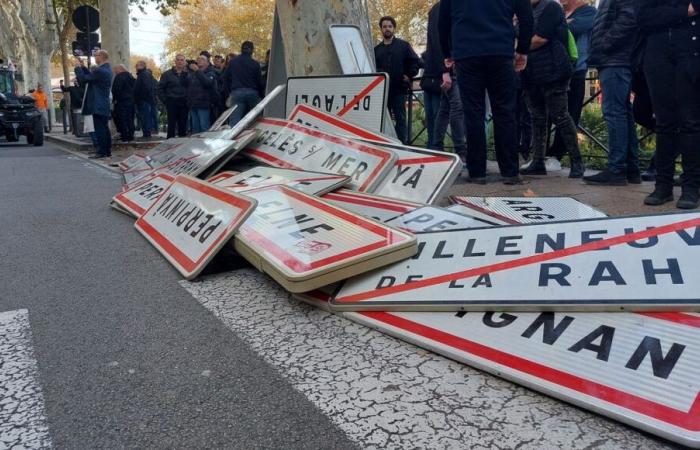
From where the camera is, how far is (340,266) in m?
2.54

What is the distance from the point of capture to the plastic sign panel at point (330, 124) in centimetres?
496

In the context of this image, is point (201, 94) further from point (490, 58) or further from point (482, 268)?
point (482, 268)

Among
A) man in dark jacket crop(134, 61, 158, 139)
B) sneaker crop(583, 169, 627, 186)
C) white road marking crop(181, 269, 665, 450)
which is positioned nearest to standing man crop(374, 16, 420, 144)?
sneaker crop(583, 169, 627, 186)

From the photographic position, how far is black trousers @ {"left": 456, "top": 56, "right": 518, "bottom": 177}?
5238mm

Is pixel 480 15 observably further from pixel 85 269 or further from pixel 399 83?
pixel 85 269

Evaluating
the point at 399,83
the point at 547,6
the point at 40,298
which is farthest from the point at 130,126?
the point at 40,298

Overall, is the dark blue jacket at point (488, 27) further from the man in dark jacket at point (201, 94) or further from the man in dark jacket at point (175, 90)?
the man in dark jacket at point (175, 90)

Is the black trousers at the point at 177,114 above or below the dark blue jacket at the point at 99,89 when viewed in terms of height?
below

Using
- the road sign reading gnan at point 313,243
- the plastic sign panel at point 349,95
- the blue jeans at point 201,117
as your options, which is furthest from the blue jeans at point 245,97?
the road sign reading gnan at point 313,243

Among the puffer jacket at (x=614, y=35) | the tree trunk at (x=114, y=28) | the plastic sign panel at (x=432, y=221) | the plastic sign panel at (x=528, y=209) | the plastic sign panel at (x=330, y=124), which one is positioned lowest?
the plastic sign panel at (x=528, y=209)

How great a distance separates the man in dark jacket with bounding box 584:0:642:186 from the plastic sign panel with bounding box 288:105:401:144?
2.03 meters

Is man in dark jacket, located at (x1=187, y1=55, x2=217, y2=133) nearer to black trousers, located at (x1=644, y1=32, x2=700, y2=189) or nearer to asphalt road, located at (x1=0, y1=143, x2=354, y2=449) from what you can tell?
asphalt road, located at (x1=0, y1=143, x2=354, y2=449)

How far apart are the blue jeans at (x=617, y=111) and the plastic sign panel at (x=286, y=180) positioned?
2.82 metres

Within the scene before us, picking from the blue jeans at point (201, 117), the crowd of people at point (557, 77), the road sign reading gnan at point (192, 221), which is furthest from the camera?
the blue jeans at point (201, 117)
